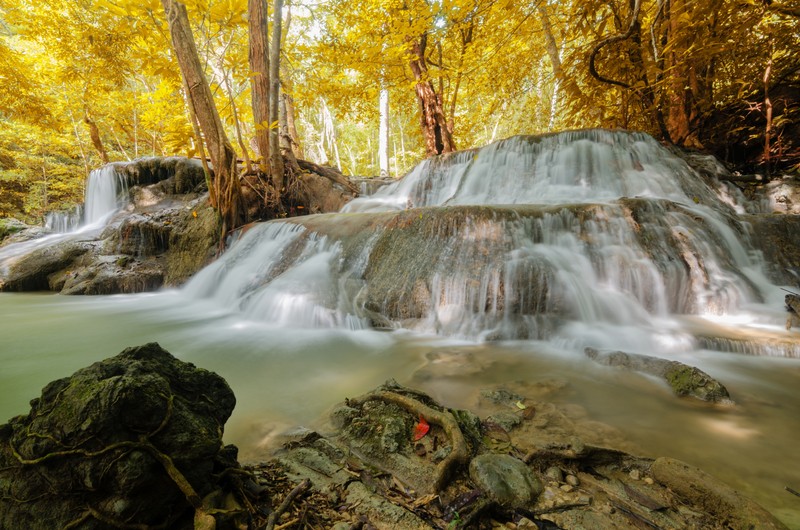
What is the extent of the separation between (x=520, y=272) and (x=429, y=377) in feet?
5.73

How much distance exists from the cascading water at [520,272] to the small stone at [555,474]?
6.40ft

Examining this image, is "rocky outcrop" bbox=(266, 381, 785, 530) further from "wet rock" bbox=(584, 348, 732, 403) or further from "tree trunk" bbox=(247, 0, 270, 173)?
"tree trunk" bbox=(247, 0, 270, 173)

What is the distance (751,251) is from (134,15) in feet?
30.2

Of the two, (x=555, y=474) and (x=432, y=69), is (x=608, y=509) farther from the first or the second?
(x=432, y=69)

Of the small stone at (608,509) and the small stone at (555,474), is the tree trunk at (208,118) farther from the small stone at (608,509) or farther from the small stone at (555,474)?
the small stone at (608,509)

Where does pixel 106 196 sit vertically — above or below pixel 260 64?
below

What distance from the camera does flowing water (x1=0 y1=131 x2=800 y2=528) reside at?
6.41 ft

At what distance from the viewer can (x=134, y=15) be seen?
5.14 meters

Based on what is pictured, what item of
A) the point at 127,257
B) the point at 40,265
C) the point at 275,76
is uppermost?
the point at 275,76

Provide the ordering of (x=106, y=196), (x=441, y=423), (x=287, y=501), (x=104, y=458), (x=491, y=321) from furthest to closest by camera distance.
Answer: (x=106, y=196) → (x=491, y=321) → (x=441, y=423) → (x=287, y=501) → (x=104, y=458)

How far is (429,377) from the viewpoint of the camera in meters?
2.50

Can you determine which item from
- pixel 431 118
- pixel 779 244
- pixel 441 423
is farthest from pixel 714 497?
pixel 431 118

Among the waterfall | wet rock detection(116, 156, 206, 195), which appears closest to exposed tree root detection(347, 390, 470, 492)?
wet rock detection(116, 156, 206, 195)

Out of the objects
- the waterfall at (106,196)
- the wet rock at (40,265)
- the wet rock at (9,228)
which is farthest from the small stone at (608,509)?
the wet rock at (9,228)
